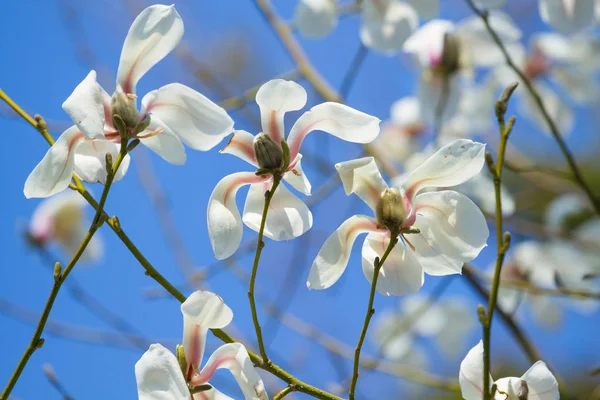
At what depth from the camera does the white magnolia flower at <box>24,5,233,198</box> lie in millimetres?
591

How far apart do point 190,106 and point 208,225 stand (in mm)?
101

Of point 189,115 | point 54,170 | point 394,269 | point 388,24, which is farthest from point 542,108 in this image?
point 54,170

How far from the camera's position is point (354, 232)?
2.06 feet

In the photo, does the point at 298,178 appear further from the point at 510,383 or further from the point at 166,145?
the point at 510,383

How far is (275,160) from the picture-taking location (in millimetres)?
604

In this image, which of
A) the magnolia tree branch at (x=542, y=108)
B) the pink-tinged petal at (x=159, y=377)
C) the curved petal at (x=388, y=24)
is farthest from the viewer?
the curved petal at (x=388, y=24)

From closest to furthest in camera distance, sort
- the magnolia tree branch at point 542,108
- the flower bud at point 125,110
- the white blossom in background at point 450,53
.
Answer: the flower bud at point 125,110 < the magnolia tree branch at point 542,108 < the white blossom in background at point 450,53

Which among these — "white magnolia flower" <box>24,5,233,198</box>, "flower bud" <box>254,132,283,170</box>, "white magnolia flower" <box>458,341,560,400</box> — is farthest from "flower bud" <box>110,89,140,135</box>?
"white magnolia flower" <box>458,341,560,400</box>

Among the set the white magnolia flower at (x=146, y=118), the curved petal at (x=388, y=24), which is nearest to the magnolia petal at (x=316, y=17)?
the curved petal at (x=388, y=24)

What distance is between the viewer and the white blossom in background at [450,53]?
1253 mm

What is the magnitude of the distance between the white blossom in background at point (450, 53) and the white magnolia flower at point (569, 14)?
25 centimetres

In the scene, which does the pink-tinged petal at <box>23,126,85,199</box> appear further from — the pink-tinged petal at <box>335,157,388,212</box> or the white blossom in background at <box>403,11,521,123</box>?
the white blossom in background at <box>403,11,521,123</box>

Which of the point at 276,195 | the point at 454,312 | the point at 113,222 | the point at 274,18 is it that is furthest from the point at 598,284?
the point at 113,222

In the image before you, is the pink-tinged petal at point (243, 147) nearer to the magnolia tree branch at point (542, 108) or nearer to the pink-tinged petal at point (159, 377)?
the pink-tinged petal at point (159, 377)
